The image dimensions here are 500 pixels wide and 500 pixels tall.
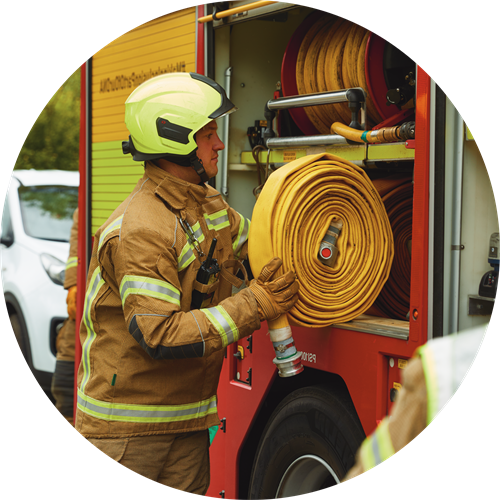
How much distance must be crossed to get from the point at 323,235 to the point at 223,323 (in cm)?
61

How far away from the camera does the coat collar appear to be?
2.52 m

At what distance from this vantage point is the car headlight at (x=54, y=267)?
5703 mm

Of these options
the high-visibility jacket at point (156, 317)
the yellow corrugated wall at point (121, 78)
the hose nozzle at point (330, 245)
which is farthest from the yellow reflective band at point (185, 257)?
the yellow corrugated wall at point (121, 78)

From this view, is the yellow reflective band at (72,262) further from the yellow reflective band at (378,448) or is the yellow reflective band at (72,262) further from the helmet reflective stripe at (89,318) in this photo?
the yellow reflective band at (378,448)

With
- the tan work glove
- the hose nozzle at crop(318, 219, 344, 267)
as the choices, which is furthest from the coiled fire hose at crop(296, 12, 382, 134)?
the tan work glove

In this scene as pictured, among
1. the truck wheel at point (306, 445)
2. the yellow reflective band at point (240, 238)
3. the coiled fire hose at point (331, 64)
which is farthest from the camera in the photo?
the coiled fire hose at point (331, 64)

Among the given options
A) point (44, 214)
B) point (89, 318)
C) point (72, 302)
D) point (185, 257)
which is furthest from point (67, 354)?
point (185, 257)

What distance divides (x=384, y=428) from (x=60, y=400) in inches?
176

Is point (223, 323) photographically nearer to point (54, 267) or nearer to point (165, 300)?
point (165, 300)

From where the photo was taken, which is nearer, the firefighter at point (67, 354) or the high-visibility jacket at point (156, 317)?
the high-visibility jacket at point (156, 317)

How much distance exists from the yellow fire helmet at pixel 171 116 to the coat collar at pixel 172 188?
0.06m

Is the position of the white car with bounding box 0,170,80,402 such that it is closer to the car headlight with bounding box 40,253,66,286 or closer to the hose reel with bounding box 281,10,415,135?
the car headlight with bounding box 40,253,66,286

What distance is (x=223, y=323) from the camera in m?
2.37

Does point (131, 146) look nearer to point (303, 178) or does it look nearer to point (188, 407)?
point (303, 178)
